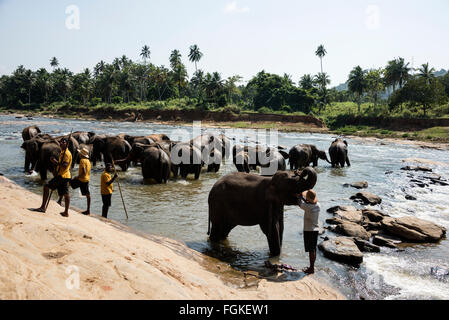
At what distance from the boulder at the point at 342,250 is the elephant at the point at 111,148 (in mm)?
11862

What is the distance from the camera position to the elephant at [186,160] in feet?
53.3

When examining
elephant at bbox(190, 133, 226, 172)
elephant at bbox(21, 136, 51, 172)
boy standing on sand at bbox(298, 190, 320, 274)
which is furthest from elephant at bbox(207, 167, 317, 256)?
elephant at bbox(21, 136, 51, 172)

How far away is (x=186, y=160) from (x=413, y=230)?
394 inches

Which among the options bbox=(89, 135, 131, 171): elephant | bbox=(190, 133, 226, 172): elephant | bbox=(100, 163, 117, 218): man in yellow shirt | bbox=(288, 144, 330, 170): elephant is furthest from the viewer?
bbox=(288, 144, 330, 170): elephant

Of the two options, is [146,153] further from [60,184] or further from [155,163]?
[60,184]

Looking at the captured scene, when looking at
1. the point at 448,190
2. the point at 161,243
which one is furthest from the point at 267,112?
the point at 161,243

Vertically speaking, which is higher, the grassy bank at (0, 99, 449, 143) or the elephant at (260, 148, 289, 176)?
the grassy bank at (0, 99, 449, 143)

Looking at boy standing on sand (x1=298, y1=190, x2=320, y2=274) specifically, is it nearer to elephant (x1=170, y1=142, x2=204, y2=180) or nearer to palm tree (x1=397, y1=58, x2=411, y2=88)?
elephant (x1=170, y1=142, x2=204, y2=180)

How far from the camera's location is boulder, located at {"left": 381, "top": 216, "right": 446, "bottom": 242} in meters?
8.77

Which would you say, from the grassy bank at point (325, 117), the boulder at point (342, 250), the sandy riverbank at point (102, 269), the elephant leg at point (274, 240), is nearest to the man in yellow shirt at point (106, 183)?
the sandy riverbank at point (102, 269)

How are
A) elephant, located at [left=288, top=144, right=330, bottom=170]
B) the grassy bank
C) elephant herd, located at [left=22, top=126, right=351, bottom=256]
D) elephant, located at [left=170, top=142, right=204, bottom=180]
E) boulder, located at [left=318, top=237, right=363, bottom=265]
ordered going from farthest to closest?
the grassy bank < elephant, located at [left=288, top=144, right=330, bottom=170] < elephant, located at [left=170, top=142, right=204, bottom=180] < boulder, located at [left=318, top=237, right=363, bottom=265] < elephant herd, located at [left=22, top=126, right=351, bottom=256]

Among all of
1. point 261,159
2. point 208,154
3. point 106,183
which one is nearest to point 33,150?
point 208,154

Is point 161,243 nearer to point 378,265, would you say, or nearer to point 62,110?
point 378,265

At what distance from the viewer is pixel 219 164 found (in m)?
18.6
